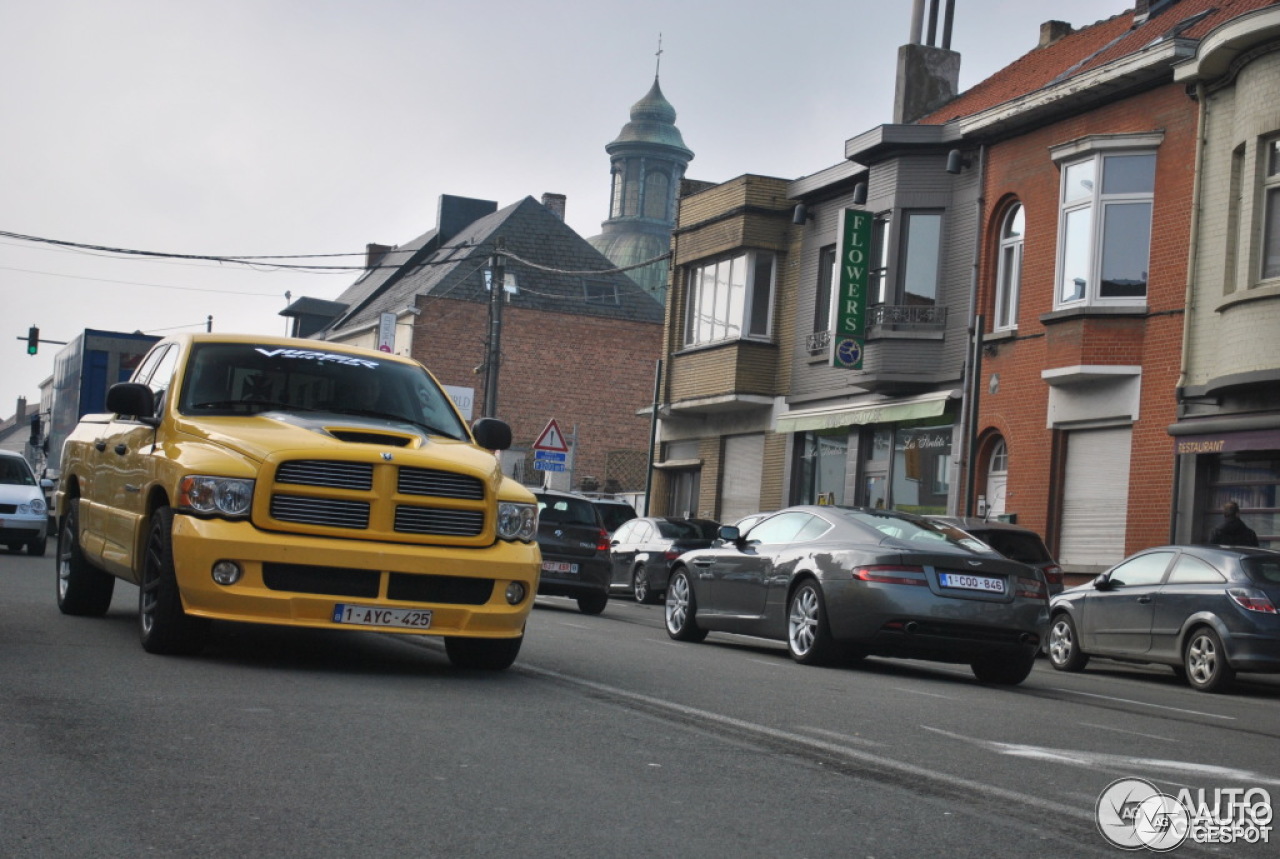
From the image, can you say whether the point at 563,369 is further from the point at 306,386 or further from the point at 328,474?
the point at 328,474

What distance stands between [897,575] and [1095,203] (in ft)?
42.7

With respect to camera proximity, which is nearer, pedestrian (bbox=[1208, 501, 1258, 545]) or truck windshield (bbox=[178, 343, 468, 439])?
truck windshield (bbox=[178, 343, 468, 439])

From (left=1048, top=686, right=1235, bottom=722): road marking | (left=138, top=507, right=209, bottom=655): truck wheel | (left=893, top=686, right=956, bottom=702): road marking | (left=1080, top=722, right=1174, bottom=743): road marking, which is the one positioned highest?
(left=138, top=507, right=209, bottom=655): truck wheel

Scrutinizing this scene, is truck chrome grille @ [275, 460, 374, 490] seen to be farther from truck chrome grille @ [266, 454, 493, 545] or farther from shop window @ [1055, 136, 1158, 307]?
shop window @ [1055, 136, 1158, 307]

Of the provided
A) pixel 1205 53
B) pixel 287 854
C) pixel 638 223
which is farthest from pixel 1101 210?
pixel 638 223

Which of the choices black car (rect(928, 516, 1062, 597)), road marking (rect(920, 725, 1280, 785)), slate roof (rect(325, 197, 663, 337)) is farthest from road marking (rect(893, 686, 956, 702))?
slate roof (rect(325, 197, 663, 337))

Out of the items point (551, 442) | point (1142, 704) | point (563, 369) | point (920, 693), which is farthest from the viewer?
point (563, 369)

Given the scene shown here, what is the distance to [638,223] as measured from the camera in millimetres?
135875

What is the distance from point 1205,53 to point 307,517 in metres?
16.5

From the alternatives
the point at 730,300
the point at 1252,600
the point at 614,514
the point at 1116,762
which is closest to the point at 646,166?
the point at 730,300

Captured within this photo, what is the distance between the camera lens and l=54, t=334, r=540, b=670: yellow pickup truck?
910cm

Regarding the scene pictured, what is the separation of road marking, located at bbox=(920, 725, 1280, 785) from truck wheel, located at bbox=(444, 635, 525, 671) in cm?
282

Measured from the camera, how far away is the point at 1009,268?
27.2 m

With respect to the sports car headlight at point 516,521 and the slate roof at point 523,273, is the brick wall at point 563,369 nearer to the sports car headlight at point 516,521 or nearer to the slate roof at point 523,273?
the slate roof at point 523,273
